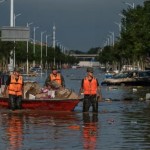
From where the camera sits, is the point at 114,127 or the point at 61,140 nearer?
the point at 61,140

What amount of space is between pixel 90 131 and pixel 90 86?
6484 mm

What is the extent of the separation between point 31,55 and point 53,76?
374ft

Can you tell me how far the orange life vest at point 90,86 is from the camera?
27.3 meters

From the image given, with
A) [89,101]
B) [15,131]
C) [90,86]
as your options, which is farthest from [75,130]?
[89,101]

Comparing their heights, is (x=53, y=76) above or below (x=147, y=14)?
below

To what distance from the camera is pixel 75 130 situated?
69.8 feet

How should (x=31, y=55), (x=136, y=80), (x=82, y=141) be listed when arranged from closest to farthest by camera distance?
1. (x=82, y=141)
2. (x=136, y=80)
3. (x=31, y=55)

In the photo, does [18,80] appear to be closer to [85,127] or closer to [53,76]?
[53,76]

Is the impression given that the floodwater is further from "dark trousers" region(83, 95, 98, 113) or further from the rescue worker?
the rescue worker

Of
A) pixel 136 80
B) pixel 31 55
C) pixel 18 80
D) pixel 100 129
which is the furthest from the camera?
pixel 31 55

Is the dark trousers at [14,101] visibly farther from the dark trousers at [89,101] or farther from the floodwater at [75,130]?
the dark trousers at [89,101]

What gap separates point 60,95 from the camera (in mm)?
29078

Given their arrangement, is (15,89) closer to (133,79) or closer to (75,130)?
(75,130)

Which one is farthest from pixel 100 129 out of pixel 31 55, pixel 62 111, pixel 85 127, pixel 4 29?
pixel 31 55
